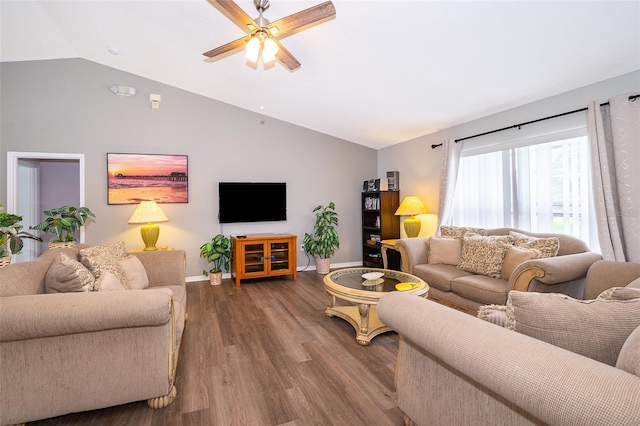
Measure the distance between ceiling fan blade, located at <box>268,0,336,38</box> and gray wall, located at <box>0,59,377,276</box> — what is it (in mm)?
2817

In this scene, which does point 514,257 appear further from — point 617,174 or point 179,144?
point 179,144

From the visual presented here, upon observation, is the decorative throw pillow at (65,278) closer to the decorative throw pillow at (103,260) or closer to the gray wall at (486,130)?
the decorative throw pillow at (103,260)

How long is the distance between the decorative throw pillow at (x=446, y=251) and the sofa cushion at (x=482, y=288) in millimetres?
474

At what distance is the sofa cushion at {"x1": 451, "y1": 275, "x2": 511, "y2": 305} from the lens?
258 cm

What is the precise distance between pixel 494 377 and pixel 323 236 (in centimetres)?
418

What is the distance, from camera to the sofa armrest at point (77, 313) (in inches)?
54.8

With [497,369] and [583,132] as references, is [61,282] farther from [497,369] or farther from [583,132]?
[583,132]

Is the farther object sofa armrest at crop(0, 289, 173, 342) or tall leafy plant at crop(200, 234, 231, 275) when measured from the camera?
tall leafy plant at crop(200, 234, 231, 275)

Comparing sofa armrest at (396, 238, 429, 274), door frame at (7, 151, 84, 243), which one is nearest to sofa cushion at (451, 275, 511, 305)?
sofa armrest at (396, 238, 429, 274)

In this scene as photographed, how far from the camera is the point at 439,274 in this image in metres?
3.19

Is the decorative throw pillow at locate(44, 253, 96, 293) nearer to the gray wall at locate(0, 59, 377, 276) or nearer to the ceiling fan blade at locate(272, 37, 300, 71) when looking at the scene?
the ceiling fan blade at locate(272, 37, 300, 71)

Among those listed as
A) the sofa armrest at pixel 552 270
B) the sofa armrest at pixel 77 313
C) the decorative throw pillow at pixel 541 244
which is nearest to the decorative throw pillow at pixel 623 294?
the sofa armrest at pixel 552 270

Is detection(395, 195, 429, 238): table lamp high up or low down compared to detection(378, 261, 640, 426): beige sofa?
up

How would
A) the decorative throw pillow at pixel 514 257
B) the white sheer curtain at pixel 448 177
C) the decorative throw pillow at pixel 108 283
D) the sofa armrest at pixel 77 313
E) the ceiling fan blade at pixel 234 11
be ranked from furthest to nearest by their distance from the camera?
the white sheer curtain at pixel 448 177
the decorative throw pillow at pixel 514 257
the ceiling fan blade at pixel 234 11
the decorative throw pillow at pixel 108 283
the sofa armrest at pixel 77 313
